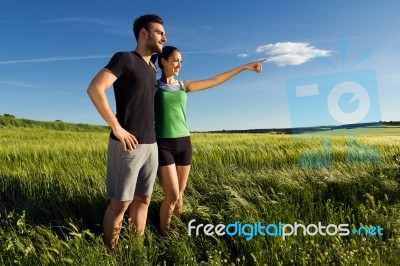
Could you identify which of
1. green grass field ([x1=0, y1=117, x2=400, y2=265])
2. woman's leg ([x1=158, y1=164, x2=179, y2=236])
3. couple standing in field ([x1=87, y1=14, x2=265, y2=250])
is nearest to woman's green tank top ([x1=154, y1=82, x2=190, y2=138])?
couple standing in field ([x1=87, y1=14, x2=265, y2=250])

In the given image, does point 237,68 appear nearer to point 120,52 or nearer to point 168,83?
point 168,83

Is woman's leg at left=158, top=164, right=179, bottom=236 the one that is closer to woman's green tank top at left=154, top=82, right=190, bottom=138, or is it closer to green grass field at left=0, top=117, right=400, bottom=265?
green grass field at left=0, top=117, right=400, bottom=265

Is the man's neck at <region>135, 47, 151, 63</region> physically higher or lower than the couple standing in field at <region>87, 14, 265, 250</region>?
higher

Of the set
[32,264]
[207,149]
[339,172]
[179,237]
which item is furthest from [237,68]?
[207,149]

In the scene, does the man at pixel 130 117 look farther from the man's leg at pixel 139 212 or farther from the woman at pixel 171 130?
the woman at pixel 171 130

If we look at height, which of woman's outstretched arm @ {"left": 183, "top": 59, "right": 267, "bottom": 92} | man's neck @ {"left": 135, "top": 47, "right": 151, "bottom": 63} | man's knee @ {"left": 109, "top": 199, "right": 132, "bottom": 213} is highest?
man's neck @ {"left": 135, "top": 47, "right": 151, "bottom": 63}

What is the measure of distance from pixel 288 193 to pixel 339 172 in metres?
1.09

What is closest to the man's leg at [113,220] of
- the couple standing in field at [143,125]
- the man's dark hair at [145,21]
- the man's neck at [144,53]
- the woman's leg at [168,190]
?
the couple standing in field at [143,125]

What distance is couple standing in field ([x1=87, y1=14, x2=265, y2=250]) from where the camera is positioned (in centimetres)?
322

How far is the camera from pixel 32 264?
130 inches

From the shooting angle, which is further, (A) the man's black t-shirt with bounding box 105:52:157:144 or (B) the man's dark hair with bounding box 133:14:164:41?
(B) the man's dark hair with bounding box 133:14:164:41

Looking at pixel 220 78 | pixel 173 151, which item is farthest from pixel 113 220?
pixel 220 78

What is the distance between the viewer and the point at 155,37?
3480 mm

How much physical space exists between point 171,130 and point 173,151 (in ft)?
0.74
